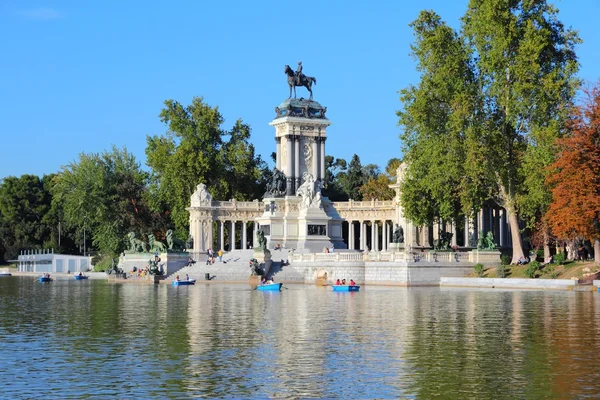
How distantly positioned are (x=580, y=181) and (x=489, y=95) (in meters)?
15.0

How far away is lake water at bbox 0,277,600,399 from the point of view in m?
22.1

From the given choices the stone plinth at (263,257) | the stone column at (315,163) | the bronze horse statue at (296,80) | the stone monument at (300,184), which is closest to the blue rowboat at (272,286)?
the stone plinth at (263,257)

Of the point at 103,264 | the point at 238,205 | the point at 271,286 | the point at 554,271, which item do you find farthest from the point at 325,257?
the point at 103,264

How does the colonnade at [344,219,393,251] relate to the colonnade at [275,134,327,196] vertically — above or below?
below

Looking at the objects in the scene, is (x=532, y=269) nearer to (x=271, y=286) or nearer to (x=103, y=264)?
(x=271, y=286)

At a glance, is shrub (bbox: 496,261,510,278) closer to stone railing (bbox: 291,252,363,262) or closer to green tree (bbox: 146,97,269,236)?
stone railing (bbox: 291,252,363,262)

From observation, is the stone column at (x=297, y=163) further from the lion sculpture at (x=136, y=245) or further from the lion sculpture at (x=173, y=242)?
the lion sculpture at (x=136, y=245)

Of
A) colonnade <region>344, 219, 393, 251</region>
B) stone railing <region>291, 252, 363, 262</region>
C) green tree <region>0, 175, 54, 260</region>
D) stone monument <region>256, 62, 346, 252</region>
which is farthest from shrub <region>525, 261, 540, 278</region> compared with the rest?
green tree <region>0, 175, 54, 260</region>

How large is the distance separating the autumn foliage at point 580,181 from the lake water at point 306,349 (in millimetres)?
9323

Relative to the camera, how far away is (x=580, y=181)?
57.0 m

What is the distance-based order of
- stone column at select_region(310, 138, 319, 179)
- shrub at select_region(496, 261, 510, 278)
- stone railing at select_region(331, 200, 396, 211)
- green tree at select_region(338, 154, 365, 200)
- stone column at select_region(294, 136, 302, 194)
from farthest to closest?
green tree at select_region(338, 154, 365, 200) < stone railing at select_region(331, 200, 396, 211) < stone column at select_region(310, 138, 319, 179) < stone column at select_region(294, 136, 302, 194) < shrub at select_region(496, 261, 510, 278)

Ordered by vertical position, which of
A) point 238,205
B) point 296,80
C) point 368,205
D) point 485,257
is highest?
point 296,80

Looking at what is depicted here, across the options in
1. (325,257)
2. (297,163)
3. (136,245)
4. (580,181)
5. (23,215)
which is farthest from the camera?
(23,215)

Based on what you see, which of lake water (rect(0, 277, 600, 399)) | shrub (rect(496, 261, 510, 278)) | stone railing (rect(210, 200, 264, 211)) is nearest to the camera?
lake water (rect(0, 277, 600, 399))
